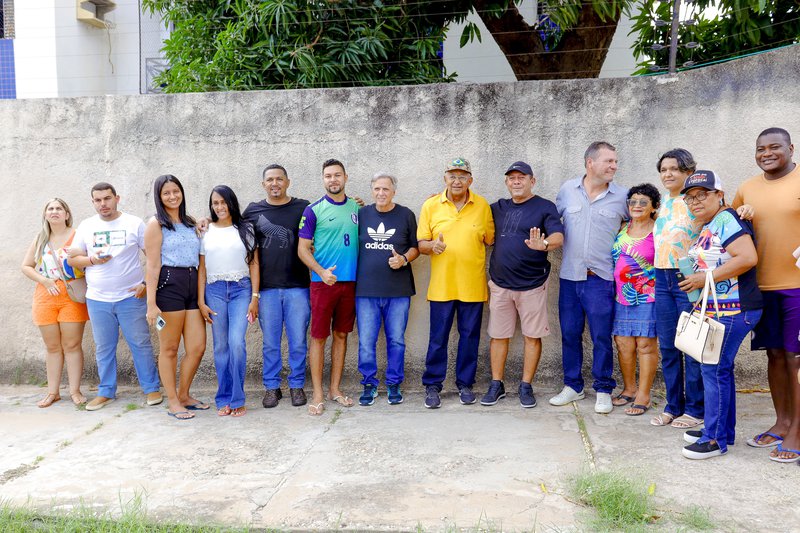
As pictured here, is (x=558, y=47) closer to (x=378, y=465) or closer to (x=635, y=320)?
(x=635, y=320)

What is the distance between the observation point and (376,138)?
5320 millimetres

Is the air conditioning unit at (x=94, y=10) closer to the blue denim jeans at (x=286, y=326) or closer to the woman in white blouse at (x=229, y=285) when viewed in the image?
the woman in white blouse at (x=229, y=285)

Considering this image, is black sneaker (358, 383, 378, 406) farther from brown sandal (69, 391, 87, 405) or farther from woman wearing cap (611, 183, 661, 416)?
brown sandal (69, 391, 87, 405)

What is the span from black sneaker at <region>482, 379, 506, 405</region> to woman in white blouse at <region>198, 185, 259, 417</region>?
5.90 feet

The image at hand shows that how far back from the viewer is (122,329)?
507 cm

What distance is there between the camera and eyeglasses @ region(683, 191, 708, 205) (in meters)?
3.79

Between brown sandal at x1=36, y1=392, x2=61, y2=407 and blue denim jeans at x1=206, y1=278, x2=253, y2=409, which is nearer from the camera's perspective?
blue denim jeans at x1=206, y1=278, x2=253, y2=409

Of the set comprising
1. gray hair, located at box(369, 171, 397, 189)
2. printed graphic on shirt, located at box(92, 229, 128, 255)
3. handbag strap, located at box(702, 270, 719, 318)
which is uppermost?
gray hair, located at box(369, 171, 397, 189)

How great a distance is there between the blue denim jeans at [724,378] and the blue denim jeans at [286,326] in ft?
9.12

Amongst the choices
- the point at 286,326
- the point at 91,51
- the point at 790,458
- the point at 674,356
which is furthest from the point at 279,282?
the point at 91,51

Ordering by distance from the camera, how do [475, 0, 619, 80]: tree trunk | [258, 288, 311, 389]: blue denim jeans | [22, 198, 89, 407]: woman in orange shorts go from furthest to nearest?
[475, 0, 619, 80]: tree trunk, [22, 198, 89, 407]: woman in orange shorts, [258, 288, 311, 389]: blue denim jeans

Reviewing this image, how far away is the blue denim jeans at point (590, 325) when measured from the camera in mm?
4625

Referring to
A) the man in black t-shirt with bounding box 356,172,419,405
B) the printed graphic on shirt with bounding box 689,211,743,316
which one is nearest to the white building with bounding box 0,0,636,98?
the man in black t-shirt with bounding box 356,172,419,405

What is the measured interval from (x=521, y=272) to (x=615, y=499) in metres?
1.96
